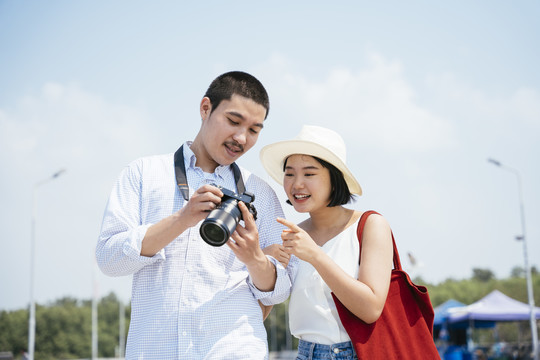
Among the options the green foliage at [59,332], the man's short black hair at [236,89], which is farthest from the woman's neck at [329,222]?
the green foliage at [59,332]

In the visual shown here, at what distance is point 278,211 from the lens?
9.41ft

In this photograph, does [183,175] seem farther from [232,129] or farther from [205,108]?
[205,108]

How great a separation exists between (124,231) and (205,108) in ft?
2.75

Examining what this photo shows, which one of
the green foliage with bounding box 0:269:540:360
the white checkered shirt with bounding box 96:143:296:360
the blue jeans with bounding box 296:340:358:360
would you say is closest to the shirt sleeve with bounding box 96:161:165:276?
the white checkered shirt with bounding box 96:143:296:360

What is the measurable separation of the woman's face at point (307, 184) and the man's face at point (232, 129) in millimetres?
325

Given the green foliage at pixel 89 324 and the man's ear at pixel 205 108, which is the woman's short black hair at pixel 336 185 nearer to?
the man's ear at pixel 205 108

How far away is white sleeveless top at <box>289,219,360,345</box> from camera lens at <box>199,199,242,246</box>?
805 mm

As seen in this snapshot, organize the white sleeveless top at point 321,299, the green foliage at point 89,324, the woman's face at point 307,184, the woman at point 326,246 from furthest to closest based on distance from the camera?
the green foliage at point 89,324 → the woman's face at point 307,184 → the white sleeveless top at point 321,299 → the woman at point 326,246

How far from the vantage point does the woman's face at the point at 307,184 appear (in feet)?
9.30

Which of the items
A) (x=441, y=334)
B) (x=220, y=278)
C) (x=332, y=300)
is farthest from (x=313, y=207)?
(x=441, y=334)

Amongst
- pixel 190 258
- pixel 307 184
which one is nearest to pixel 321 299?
pixel 307 184

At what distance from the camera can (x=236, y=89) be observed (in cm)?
273

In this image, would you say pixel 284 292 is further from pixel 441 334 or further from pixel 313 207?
pixel 441 334

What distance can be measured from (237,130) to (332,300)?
973 millimetres
